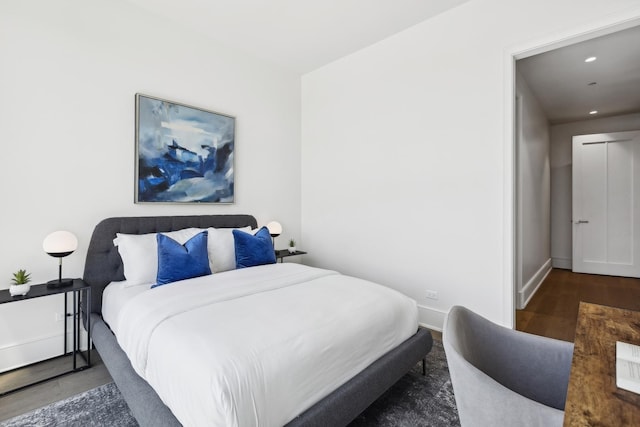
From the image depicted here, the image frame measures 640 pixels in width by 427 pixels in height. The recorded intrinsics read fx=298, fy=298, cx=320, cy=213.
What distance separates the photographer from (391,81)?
3453mm

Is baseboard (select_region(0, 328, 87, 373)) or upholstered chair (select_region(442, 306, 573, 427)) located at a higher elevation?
upholstered chair (select_region(442, 306, 573, 427))

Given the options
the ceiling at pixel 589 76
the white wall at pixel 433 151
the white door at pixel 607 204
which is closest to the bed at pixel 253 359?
the white wall at pixel 433 151

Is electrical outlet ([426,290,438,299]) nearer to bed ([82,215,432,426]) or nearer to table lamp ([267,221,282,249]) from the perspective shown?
bed ([82,215,432,426])

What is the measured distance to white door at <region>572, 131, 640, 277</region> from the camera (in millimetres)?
5012

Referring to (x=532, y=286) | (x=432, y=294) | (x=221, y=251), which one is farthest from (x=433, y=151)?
(x=532, y=286)

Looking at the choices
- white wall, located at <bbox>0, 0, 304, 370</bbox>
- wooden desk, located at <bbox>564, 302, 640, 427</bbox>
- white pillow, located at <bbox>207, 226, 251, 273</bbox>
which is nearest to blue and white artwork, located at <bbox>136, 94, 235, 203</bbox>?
white wall, located at <bbox>0, 0, 304, 370</bbox>

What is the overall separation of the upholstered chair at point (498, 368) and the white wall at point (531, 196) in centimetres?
268

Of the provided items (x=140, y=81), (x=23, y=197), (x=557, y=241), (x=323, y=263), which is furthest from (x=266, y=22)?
(x=557, y=241)

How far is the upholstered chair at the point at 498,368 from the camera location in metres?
0.95

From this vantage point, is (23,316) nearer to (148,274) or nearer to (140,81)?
(148,274)

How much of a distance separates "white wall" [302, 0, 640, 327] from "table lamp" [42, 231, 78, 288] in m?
2.78

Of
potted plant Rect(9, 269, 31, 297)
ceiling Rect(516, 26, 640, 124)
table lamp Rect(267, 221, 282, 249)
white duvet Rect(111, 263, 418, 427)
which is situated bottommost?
white duvet Rect(111, 263, 418, 427)

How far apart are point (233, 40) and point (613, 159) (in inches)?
253

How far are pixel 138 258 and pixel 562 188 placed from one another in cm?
729
